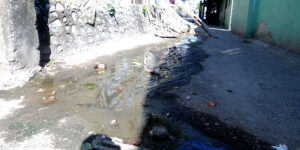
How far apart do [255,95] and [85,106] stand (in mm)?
2259

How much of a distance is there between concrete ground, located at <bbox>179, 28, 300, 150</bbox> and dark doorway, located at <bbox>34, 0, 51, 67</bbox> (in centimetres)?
297

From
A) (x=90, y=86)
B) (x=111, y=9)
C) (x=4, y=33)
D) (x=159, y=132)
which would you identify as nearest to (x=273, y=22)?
(x=111, y=9)

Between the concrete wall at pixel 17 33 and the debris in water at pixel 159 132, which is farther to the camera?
the concrete wall at pixel 17 33

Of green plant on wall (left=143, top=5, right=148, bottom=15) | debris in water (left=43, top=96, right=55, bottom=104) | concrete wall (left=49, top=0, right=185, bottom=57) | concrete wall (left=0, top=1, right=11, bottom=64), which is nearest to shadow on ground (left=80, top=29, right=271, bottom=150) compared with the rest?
debris in water (left=43, top=96, right=55, bottom=104)

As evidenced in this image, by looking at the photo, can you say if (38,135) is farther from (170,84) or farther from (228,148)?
(170,84)

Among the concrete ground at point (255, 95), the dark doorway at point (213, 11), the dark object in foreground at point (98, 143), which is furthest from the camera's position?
the dark doorway at point (213, 11)

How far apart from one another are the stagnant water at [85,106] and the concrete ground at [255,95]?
0.54 m

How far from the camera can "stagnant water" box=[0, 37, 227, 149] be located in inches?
78.0

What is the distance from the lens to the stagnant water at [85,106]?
6.50 feet

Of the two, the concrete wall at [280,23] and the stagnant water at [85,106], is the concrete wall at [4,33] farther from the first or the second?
the concrete wall at [280,23]

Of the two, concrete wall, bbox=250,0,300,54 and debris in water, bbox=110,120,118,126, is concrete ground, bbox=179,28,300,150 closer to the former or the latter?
concrete wall, bbox=250,0,300,54

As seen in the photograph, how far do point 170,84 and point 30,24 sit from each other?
244cm

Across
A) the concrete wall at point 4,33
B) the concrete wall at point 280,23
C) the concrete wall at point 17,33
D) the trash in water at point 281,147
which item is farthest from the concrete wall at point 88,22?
the concrete wall at point 280,23

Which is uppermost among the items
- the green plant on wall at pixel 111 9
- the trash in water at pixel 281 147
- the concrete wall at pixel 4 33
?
the green plant on wall at pixel 111 9
